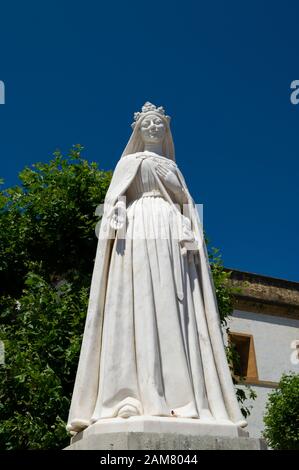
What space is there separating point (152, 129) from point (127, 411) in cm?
314

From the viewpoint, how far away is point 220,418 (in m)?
4.46

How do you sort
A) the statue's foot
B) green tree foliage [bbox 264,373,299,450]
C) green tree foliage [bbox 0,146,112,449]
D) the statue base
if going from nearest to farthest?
1. the statue base
2. the statue's foot
3. green tree foliage [bbox 0,146,112,449]
4. green tree foliage [bbox 264,373,299,450]

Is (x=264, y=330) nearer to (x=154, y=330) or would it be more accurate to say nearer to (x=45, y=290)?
(x=45, y=290)

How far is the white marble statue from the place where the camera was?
4.46 metres

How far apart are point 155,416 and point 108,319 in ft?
3.26

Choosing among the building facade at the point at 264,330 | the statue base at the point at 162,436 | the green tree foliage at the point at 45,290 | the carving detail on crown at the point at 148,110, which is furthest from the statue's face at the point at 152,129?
the building facade at the point at 264,330

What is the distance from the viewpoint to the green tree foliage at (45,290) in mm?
10570

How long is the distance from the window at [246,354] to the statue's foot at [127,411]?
18251mm

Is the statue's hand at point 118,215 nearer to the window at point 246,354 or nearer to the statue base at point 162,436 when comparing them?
the statue base at point 162,436

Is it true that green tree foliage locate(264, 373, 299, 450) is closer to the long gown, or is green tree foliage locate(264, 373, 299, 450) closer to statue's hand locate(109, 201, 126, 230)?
the long gown

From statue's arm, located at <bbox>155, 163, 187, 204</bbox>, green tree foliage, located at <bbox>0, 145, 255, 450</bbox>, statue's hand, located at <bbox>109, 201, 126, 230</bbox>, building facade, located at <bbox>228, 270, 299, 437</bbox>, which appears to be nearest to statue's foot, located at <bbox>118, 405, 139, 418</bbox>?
statue's hand, located at <bbox>109, 201, 126, 230</bbox>
